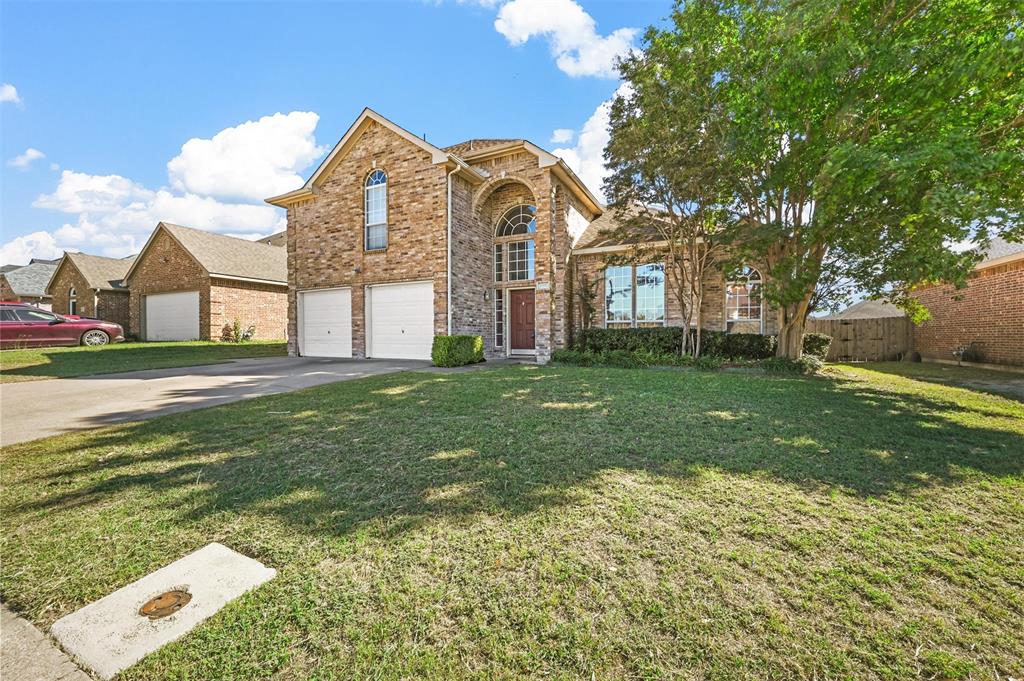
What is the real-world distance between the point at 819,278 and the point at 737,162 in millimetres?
3342

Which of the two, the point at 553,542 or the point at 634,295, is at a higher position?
the point at 634,295

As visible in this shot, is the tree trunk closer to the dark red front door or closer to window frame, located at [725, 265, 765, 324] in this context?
window frame, located at [725, 265, 765, 324]

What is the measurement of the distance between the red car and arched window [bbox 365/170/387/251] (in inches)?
425

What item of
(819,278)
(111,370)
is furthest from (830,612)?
(111,370)

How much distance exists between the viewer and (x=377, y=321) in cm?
1274

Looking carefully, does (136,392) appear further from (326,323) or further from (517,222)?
(517,222)

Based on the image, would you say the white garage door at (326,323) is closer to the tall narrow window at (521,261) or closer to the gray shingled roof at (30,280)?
the tall narrow window at (521,261)

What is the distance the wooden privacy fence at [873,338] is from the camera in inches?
531

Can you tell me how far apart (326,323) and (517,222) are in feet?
24.3

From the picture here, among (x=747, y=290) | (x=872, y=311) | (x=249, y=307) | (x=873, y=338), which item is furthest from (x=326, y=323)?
(x=872, y=311)

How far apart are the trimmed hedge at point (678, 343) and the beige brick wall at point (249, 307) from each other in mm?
15968

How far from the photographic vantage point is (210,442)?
392 centimetres

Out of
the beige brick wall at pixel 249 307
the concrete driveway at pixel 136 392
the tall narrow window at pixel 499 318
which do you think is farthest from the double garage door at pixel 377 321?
the beige brick wall at pixel 249 307

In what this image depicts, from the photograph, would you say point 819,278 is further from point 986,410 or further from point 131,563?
point 131,563
